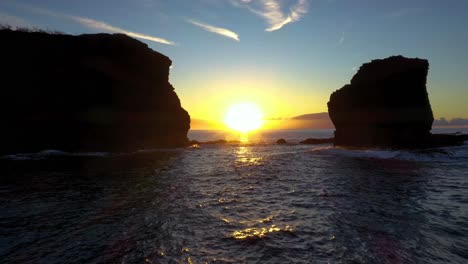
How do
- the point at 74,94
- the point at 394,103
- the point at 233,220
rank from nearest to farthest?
the point at 233,220 < the point at 74,94 < the point at 394,103

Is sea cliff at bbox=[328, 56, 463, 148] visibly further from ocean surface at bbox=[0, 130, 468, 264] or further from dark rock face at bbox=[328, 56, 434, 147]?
ocean surface at bbox=[0, 130, 468, 264]

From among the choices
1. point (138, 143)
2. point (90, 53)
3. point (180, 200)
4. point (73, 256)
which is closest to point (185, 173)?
point (180, 200)

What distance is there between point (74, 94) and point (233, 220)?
1717 inches

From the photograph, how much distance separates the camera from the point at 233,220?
39.2 ft

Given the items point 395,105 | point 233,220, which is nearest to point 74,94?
point 233,220

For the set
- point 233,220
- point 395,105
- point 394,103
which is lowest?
point 233,220

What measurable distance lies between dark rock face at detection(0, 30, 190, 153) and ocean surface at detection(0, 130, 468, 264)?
916 inches

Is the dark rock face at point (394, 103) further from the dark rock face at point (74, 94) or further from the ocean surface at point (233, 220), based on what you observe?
the dark rock face at point (74, 94)

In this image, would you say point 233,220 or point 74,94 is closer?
point 233,220

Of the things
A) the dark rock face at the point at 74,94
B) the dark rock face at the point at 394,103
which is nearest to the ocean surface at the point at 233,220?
the dark rock face at the point at 74,94

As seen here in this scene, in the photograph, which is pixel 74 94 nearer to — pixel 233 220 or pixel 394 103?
pixel 233 220

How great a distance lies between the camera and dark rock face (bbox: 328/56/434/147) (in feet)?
164

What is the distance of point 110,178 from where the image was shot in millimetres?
22625

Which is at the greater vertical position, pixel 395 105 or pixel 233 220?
pixel 395 105
